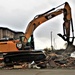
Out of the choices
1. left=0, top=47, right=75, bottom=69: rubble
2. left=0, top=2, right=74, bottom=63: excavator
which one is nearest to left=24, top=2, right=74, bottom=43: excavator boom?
left=0, top=2, right=74, bottom=63: excavator

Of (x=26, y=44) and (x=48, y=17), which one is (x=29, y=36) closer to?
(x=26, y=44)

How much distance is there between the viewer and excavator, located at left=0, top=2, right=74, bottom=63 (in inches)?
1077

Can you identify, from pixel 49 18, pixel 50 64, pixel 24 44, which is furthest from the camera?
pixel 49 18

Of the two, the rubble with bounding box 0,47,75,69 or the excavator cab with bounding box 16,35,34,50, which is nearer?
the rubble with bounding box 0,47,75,69

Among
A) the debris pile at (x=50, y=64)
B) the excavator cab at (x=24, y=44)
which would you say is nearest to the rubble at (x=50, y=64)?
the debris pile at (x=50, y=64)

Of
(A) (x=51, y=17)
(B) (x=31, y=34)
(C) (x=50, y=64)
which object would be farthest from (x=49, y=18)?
(C) (x=50, y=64)

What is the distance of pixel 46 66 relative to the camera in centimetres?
2588

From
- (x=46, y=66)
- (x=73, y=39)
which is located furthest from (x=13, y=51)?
(x=73, y=39)

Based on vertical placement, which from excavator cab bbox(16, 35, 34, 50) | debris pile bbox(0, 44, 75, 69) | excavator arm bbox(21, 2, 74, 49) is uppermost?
excavator arm bbox(21, 2, 74, 49)

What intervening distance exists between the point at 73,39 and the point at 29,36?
3.77 meters

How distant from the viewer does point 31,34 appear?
93.5ft

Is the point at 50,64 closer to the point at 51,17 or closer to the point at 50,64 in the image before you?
the point at 50,64

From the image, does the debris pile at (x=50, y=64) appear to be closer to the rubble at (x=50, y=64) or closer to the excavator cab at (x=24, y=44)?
the rubble at (x=50, y=64)

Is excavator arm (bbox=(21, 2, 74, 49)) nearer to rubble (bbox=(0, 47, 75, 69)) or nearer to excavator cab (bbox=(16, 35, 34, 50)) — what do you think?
excavator cab (bbox=(16, 35, 34, 50))
